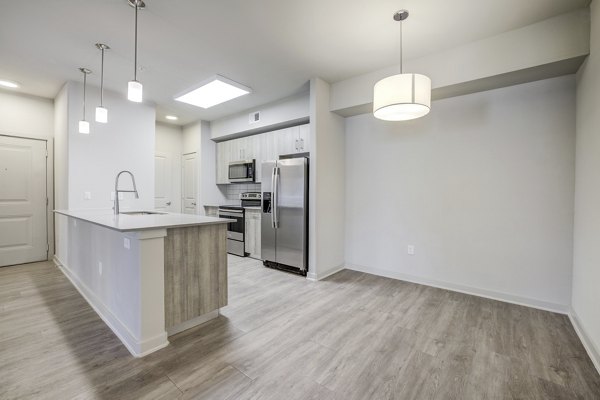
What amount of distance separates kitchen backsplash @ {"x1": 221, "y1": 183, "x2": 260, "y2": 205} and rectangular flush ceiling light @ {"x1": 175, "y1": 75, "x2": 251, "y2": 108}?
190 centimetres

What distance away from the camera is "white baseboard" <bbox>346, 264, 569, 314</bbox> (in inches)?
108

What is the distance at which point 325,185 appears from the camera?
3.83 metres

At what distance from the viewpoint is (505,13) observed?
2.31 metres

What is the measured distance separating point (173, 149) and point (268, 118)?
9.06 feet

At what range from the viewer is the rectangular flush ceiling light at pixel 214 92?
351 centimetres

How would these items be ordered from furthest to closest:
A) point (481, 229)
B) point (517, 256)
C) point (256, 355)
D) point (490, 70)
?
point (481, 229)
point (517, 256)
point (490, 70)
point (256, 355)

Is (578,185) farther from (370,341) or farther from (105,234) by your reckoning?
(105,234)

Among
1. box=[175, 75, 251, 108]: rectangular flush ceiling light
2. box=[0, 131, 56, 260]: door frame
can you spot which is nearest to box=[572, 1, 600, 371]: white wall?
box=[175, 75, 251, 108]: rectangular flush ceiling light

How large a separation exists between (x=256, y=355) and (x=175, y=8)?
115 inches

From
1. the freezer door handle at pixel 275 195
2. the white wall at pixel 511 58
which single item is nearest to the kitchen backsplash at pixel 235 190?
the freezer door handle at pixel 275 195

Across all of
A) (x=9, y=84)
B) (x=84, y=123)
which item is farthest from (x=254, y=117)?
(x=9, y=84)

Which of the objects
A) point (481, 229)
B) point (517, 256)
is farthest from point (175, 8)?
point (517, 256)

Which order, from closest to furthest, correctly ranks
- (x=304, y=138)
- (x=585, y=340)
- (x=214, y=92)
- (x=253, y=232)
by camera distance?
(x=585, y=340), (x=214, y=92), (x=304, y=138), (x=253, y=232)

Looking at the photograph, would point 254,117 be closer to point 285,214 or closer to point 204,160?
point 204,160
